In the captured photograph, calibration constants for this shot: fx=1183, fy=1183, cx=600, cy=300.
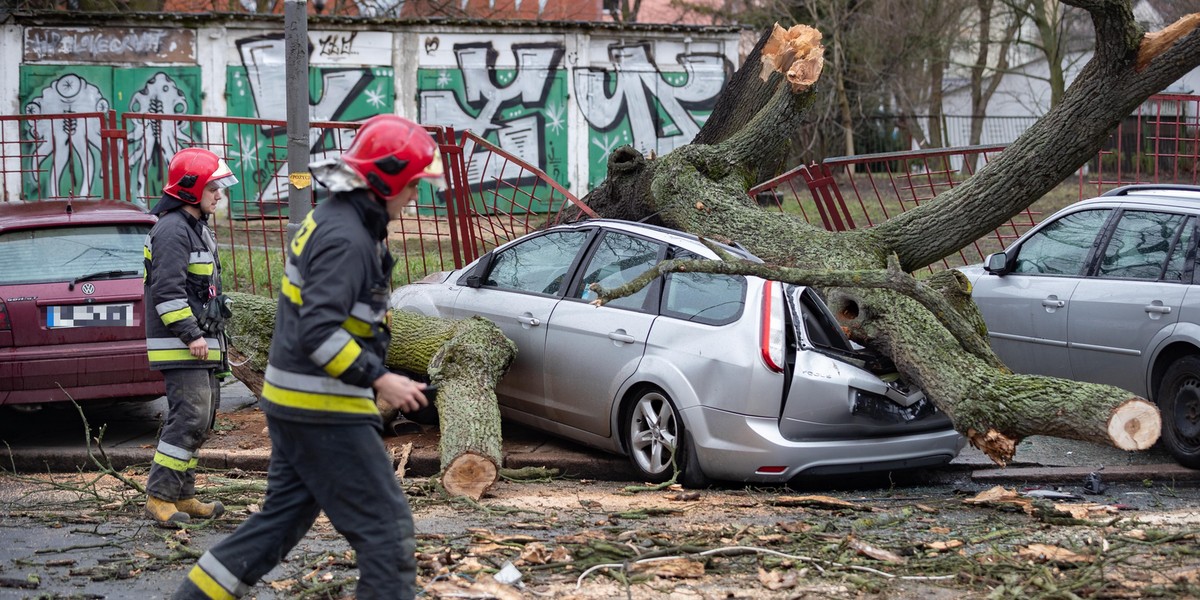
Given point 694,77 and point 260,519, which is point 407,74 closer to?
point 694,77

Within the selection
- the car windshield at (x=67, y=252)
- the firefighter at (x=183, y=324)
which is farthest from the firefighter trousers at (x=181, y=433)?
the car windshield at (x=67, y=252)

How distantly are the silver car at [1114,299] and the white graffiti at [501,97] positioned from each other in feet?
37.8

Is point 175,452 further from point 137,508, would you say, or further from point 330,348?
point 330,348

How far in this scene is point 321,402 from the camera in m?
3.62

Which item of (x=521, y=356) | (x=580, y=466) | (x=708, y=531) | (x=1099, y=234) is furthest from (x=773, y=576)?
(x=1099, y=234)

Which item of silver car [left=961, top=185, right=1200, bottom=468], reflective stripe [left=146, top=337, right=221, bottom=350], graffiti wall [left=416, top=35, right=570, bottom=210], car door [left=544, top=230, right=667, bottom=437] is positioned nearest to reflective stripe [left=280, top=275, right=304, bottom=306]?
reflective stripe [left=146, top=337, right=221, bottom=350]

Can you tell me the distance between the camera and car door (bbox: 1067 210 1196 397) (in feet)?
22.9

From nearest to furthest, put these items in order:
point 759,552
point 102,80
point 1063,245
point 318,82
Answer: point 759,552
point 1063,245
point 102,80
point 318,82

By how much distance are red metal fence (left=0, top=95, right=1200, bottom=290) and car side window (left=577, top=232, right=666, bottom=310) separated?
5.12 ft

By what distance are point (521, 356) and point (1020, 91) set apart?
1201 inches

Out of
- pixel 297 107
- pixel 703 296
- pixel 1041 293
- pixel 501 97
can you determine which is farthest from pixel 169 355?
pixel 501 97

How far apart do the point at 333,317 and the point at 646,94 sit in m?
16.4

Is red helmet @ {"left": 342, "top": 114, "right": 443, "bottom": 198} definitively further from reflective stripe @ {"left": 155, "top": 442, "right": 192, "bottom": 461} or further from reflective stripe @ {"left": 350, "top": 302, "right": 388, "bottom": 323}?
reflective stripe @ {"left": 155, "top": 442, "right": 192, "bottom": 461}

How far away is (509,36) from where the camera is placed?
18844 mm
